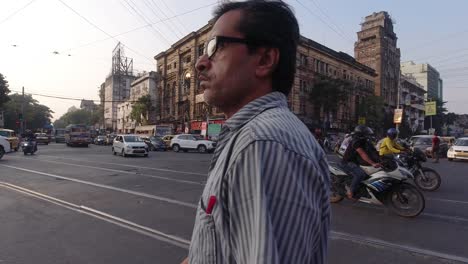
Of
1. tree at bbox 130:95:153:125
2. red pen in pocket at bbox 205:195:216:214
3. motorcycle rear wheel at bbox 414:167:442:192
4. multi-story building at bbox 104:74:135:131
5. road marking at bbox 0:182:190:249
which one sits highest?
multi-story building at bbox 104:74:135:131

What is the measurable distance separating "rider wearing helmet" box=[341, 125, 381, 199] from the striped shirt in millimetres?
6341

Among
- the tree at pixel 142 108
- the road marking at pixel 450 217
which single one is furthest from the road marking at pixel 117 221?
the tree at pixel 142 108

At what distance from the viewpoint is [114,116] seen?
9325 cm

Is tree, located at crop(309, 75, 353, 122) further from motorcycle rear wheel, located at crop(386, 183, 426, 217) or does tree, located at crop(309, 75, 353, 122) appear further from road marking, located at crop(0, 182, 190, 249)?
road marking, located at crop(0, 182, 190, 249)

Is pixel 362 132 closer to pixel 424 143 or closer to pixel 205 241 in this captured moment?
pixel 205 241

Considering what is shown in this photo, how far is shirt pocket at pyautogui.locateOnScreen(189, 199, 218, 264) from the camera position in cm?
100

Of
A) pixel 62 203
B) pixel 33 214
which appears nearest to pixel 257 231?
pixel 33 214

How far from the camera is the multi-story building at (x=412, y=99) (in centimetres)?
7731

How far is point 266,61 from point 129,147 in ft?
72.9

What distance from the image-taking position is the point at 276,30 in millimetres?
1193

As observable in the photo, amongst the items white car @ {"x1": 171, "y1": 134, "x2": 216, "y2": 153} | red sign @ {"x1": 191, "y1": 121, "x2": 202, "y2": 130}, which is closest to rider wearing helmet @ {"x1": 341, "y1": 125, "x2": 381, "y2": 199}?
white car @ {"x1": 171, "y1": 134, "x2": 216, "y2": 153}

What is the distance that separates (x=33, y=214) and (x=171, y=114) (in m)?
49.5

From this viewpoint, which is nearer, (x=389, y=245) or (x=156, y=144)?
(x=389, y=245)

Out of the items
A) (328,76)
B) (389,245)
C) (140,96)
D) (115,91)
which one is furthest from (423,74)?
(389,245)
